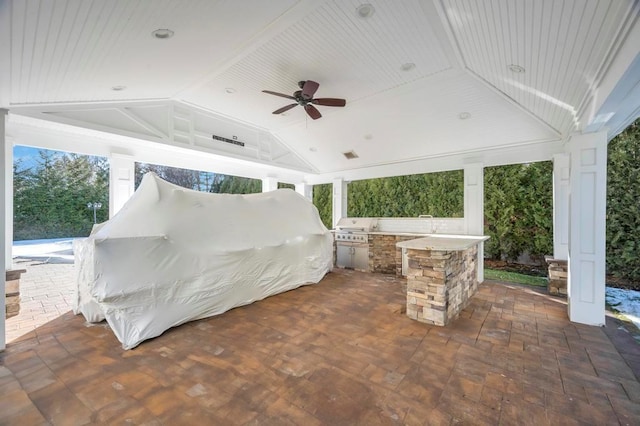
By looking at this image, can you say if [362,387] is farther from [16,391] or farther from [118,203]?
[118,203]

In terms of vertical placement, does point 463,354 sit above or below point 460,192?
below

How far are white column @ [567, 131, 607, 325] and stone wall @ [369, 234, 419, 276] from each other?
8.87 ft

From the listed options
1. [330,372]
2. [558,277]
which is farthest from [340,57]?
[558,277]

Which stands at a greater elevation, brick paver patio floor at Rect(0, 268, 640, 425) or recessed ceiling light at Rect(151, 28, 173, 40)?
recessed ceiling light at Rect(151, 28, 173, 40)

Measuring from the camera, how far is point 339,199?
753cm

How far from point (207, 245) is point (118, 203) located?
96.0 inches

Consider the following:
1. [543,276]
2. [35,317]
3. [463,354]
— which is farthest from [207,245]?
[543,276]

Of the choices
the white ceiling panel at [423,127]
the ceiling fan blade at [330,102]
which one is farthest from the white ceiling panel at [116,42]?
the white ceiling panel at [423,127]

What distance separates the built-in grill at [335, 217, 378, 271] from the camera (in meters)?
6.15

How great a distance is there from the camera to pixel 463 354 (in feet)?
7.97

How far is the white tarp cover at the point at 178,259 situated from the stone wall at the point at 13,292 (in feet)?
1.95

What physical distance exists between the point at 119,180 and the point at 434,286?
5.24 metres

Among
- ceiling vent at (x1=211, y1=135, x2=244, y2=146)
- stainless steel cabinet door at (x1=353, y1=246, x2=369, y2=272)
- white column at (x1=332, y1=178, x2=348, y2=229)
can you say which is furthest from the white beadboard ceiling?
stainless steel cabinet door at (x1=353, y1=246, x2=369, y2=272)

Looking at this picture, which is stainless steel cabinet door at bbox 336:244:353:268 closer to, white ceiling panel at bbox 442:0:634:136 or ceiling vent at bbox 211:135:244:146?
ceiling vent at bbox 211:135:244:146
